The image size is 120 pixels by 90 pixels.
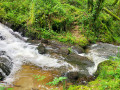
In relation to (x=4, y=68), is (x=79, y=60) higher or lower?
lower

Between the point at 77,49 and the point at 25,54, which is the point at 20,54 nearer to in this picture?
the point at 25,54

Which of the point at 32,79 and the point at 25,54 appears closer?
the point at 32,79

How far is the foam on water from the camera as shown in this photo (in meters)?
6.18

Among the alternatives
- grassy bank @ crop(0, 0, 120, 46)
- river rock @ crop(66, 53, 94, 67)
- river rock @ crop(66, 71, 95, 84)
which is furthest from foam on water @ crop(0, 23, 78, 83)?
grassy bank @ crop(0, 0, 120, 46)

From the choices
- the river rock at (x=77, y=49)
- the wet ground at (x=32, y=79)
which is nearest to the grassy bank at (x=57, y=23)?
the river rock at (x=77, y=49)

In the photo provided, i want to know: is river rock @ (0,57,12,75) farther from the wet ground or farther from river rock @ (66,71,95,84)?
river rock @ (66,71,95,84)

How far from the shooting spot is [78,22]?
11.2 m

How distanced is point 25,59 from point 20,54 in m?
0.79

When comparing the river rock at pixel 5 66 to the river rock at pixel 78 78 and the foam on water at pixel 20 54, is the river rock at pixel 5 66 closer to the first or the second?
the foam on water at pixel 20 54

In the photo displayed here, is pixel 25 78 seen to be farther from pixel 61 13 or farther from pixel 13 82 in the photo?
pixel 61 13

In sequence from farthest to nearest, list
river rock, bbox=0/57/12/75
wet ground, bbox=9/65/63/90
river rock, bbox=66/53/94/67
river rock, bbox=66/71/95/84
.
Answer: river rock, bbox=66/53/94/67
river rock, bbox=0/57/12/75
river rock, bbox=66/71/95/84
wet ground, bbox=9/65/63/90

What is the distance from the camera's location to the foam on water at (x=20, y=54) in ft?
20.3

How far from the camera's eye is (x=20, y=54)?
7246mm

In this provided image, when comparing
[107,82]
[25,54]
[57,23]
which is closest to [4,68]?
[25,54]
